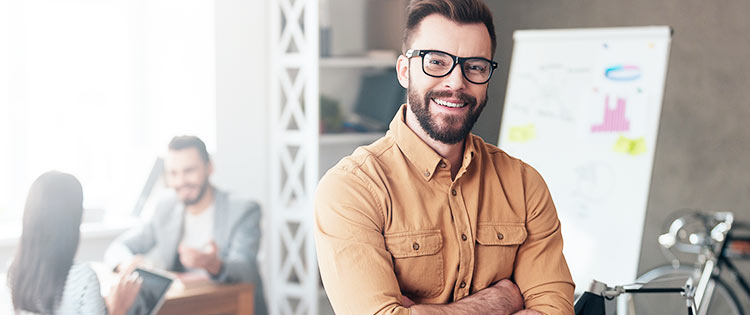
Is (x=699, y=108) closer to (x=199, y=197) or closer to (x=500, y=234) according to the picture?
(x=199, y=197)

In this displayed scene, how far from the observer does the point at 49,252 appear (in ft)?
8.22

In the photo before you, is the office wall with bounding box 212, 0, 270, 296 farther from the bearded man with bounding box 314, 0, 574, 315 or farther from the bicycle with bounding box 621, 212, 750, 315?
the bearded man with bounding box 314, 0, 574, 315

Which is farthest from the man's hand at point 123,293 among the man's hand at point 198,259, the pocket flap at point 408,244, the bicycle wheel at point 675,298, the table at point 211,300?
the bicycle wheel at point 675,298

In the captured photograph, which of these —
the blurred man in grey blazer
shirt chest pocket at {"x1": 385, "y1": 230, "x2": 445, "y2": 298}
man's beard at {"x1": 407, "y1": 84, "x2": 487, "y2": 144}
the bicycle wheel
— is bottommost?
the bicycle wheel

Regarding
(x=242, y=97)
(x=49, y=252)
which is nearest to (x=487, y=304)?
(x=49, y=252)

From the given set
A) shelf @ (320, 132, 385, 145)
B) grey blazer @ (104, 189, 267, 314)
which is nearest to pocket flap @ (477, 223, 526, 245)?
grey blazer @ (104, 189, 267, 314)

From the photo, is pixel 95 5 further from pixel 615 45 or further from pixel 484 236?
pixel 484 236

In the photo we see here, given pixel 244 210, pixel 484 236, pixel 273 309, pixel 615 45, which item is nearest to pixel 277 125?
pixel 244 210

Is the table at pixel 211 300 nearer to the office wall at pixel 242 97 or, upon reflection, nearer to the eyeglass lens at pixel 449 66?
the office wall at pixel 242 97

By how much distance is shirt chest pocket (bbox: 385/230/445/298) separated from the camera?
152 centimetres

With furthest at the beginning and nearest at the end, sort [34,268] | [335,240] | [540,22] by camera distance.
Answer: [540,22], [34,268], [335,240]

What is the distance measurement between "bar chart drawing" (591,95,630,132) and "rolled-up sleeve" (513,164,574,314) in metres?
1.48

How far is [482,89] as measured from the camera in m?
1.56

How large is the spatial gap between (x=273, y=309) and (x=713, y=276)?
2182mm
